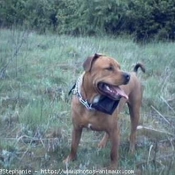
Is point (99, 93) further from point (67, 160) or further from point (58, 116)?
point (58, 116)

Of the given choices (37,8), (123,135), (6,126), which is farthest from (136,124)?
(37,8)

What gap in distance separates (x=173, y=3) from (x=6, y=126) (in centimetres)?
1064

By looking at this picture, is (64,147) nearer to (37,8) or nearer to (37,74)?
(37,74)

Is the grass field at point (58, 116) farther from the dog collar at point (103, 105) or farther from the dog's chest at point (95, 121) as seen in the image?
the dog collar at point (103, 105)

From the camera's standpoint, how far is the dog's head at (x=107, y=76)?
486 cm

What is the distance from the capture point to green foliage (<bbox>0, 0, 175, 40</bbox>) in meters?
15.5

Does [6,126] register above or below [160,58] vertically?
above

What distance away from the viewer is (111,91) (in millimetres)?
4887

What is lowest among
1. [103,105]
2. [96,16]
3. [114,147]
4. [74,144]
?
[96,16]

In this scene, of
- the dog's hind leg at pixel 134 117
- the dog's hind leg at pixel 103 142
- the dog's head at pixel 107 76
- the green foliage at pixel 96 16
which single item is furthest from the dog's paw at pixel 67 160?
the green foliage at pixel 96 16

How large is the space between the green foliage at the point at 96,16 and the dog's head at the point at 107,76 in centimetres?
1053

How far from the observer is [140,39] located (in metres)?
15.8

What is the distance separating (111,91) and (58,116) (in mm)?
1625

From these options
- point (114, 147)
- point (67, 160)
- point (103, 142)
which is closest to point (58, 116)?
point (103, 142)
